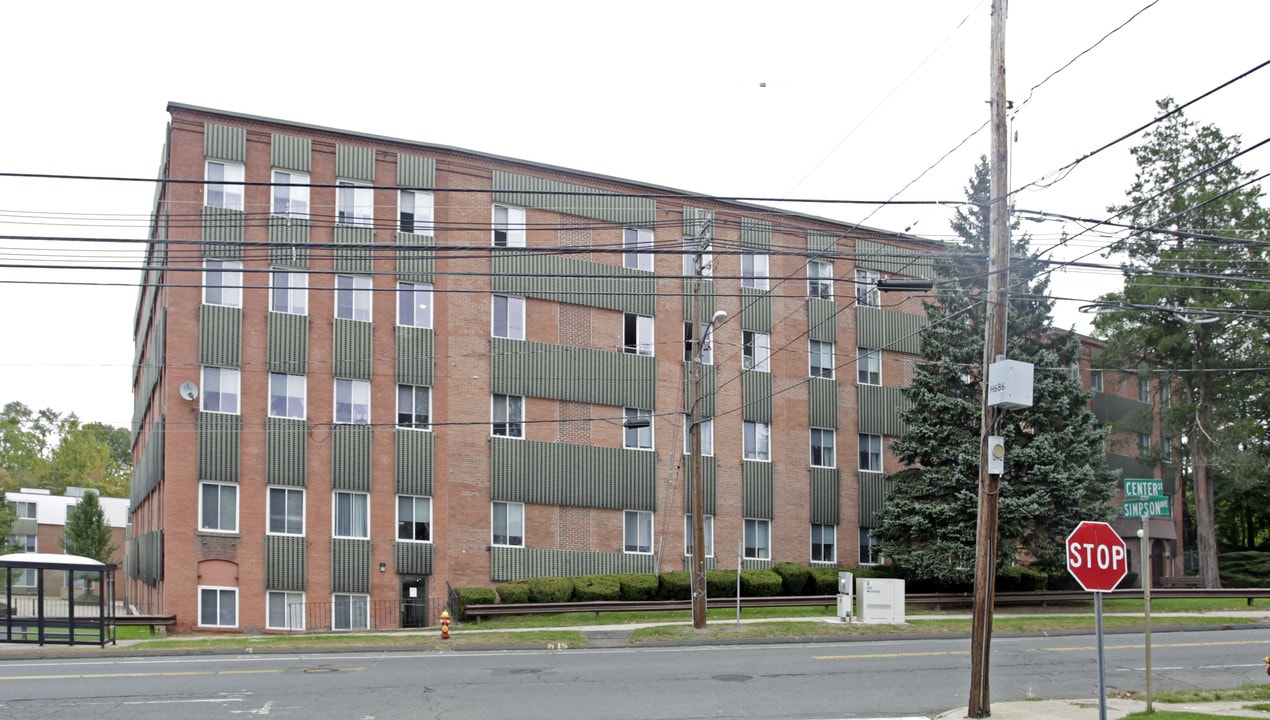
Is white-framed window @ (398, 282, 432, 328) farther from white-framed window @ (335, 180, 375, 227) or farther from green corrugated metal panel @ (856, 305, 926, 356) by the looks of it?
green corrugated metal panel @ (856, 305, 926, 356)

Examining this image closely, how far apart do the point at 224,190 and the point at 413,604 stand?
13.5 meters

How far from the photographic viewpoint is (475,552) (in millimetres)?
35000

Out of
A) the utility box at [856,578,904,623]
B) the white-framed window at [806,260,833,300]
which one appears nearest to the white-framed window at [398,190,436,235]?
the white-framed window at [806,260,833,300]

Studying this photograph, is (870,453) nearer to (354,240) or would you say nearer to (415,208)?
(415,208)

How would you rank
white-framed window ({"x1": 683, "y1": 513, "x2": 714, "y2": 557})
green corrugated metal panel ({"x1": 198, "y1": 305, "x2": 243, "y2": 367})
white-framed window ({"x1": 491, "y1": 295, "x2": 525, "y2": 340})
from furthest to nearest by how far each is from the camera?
white-framed window ({"x1": 683, "y1": 513, "x2": 714, "y2": 557}), white-framed window ({"x1": 491, "y1": 295, "x2": 525, "y2": 340}), green corrugated metal panel ({"x1": 198, "y1": 305, "x2": 243, "y2": 367})

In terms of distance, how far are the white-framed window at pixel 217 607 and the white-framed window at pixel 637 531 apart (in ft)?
40.1

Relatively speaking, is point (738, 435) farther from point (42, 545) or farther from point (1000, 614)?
point (42, 545)

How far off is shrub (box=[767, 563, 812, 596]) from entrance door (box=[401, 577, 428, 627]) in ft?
36.8

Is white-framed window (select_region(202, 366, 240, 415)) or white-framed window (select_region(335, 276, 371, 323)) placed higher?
white-framed window (select_region(335, 276, 371, 323))

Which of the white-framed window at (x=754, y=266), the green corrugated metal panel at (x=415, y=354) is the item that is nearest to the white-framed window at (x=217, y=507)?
the green corrugated metal panel at (x=415, y=354)

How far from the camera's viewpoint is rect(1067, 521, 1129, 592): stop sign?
13.9 meters

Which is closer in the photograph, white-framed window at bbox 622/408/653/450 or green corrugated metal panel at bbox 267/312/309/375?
green corrugated metal panel at bbox 267/312/309/375

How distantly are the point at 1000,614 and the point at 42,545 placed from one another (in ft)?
225

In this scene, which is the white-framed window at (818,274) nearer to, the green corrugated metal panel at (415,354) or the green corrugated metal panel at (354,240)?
the green corrugated metal panel at (415,354)
